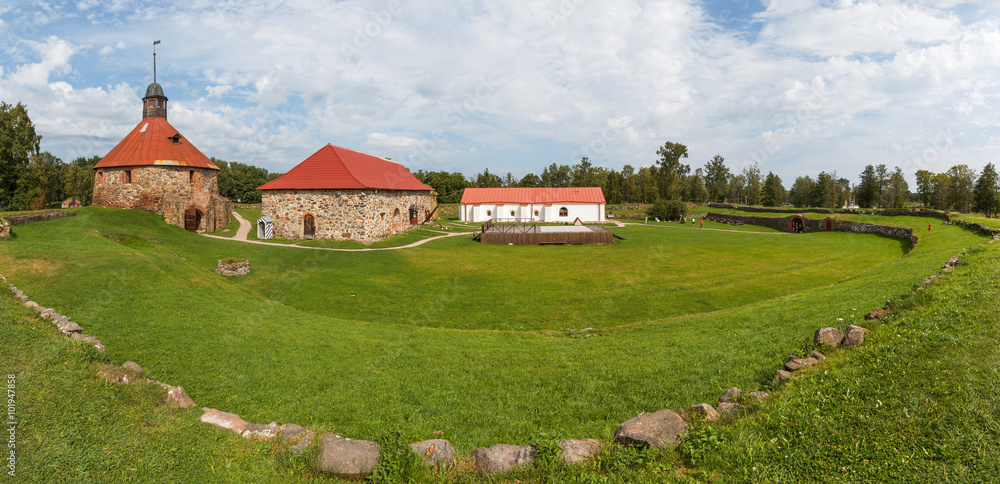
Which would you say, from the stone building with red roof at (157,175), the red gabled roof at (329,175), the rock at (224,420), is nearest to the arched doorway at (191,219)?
the stone building with red roof at (157,175)

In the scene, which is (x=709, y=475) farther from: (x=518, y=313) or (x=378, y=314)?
(x=378, y=314)

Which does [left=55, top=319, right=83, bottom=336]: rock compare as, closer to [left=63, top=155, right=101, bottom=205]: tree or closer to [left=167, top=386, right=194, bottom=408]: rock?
[left=167, top=386, right=194, bottom=408]: rock

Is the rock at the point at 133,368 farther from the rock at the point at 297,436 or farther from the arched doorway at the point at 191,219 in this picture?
the arched doorway at the point at 191,219

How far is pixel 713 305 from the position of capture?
50.2ft

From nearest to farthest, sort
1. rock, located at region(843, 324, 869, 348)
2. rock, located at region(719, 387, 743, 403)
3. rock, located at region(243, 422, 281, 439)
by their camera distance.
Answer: rock, located at region(243, 422, 281, 439), rock, located at region(719, 387, 743, 403), rock, located at region(843, 324, 869, 348)

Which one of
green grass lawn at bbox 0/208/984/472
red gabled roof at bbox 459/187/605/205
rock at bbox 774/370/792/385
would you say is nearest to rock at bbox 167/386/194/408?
green grass lawn at bbox 0/208/984/472

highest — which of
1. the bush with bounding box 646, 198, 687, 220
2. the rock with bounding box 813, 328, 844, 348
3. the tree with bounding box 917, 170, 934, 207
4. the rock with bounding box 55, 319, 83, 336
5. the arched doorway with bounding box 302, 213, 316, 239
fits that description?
the tree with bounding box 917, 170, 934, 207

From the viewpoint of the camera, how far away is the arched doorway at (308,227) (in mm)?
31203

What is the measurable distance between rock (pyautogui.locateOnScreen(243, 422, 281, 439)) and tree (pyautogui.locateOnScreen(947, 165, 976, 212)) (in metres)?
81.2

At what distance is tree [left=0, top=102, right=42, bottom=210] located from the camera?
34.0m

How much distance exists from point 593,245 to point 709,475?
94.0 feet

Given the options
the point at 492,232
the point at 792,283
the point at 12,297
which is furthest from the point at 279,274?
the point at 792,283

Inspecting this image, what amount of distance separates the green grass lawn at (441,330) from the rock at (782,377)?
0.39m

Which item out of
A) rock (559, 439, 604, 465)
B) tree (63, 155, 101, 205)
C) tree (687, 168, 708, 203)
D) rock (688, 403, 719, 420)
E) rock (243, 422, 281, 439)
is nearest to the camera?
rock (559, 439, 604, 465)
